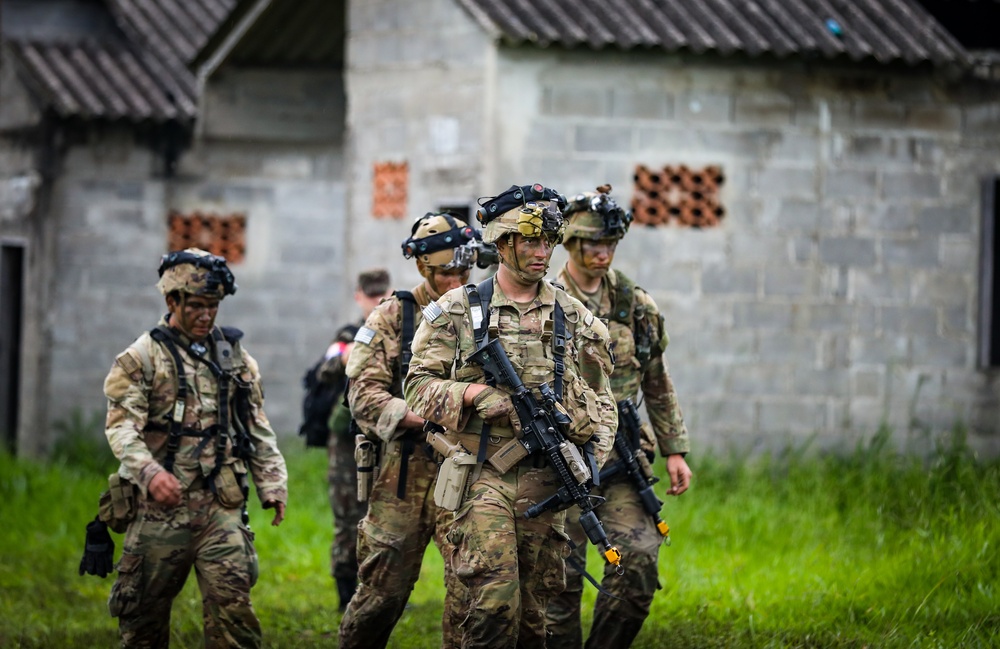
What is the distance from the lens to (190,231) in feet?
44.6

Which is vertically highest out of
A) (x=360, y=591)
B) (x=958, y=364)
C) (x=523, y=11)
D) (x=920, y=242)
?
(x=523, y=11)

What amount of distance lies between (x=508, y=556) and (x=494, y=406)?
540 mm

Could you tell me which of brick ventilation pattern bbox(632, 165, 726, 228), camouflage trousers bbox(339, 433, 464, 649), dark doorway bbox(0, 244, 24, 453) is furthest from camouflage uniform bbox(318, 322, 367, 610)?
dark doorway bbox(0, 244, 24, 453)

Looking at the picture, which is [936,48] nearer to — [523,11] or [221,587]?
[523,11]

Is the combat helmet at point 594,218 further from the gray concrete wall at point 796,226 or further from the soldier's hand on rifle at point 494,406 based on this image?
the gray concrete wall at point 796,226

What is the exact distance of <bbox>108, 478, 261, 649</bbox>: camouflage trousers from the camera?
5.91 metres

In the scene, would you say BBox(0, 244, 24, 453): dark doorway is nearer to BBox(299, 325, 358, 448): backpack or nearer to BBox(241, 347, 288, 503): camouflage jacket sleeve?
BBox(299, 325, 358, 448): backpack

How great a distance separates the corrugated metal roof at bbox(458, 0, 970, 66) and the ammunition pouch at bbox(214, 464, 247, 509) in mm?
4604

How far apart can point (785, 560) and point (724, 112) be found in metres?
3.38

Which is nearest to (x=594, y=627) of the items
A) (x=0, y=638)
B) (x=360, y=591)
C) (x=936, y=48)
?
(x=360, y=591)

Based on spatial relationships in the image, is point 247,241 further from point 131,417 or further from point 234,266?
point 131,417

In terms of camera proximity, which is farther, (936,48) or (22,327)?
(22,327)

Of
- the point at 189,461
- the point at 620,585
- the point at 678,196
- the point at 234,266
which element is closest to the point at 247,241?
the point at 234,266

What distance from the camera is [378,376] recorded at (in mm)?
6152
